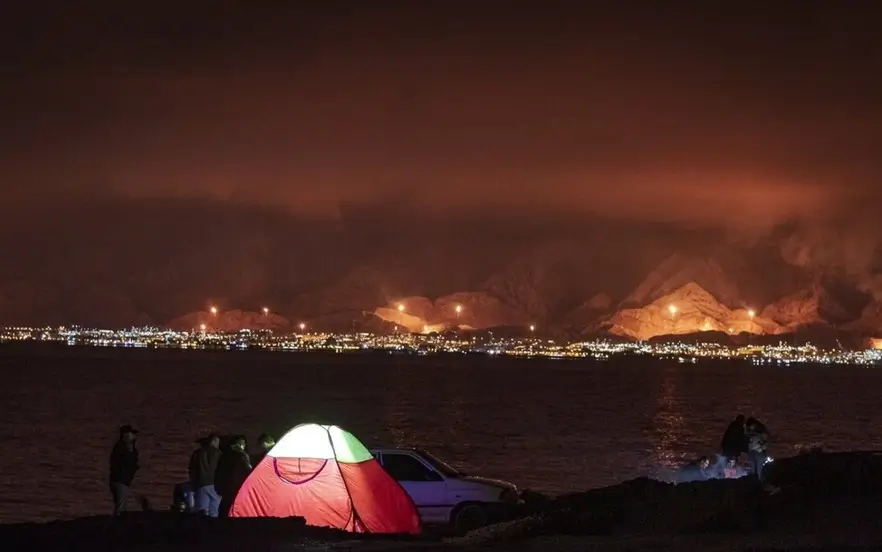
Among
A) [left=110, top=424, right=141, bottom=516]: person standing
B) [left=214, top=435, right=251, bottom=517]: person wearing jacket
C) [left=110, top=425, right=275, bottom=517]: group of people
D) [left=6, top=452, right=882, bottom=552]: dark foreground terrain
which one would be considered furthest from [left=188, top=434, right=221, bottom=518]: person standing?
[left=6, top=452, right=882, bottom=552]: dark foreground terrain

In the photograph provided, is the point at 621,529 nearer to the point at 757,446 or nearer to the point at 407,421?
the point at 757,446

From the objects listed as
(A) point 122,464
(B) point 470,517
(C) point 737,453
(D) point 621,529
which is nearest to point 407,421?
(C) point 737,453

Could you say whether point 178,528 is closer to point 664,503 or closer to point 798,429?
point 664,503

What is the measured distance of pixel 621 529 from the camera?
17016mm

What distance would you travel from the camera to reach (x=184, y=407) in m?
87.8

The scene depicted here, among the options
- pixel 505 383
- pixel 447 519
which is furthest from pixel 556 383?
→ pixel 447 519

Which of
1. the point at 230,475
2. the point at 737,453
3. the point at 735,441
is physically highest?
the point at 735,441

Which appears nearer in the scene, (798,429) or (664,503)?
(664,503)

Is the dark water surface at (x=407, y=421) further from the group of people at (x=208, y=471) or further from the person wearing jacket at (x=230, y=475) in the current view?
the person wearing jacket at (x=230, y=475)

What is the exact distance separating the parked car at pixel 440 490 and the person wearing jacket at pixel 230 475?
2870 millimetres

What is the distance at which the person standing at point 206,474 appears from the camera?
66.0 ft

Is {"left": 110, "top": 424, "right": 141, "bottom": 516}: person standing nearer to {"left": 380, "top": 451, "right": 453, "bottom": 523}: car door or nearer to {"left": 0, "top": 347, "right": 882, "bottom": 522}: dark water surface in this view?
{"left": 380, "top": 451, "right": 453, "bottom": 523}: car door

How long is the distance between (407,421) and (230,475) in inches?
2319

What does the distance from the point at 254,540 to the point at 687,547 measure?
579 centimetres
